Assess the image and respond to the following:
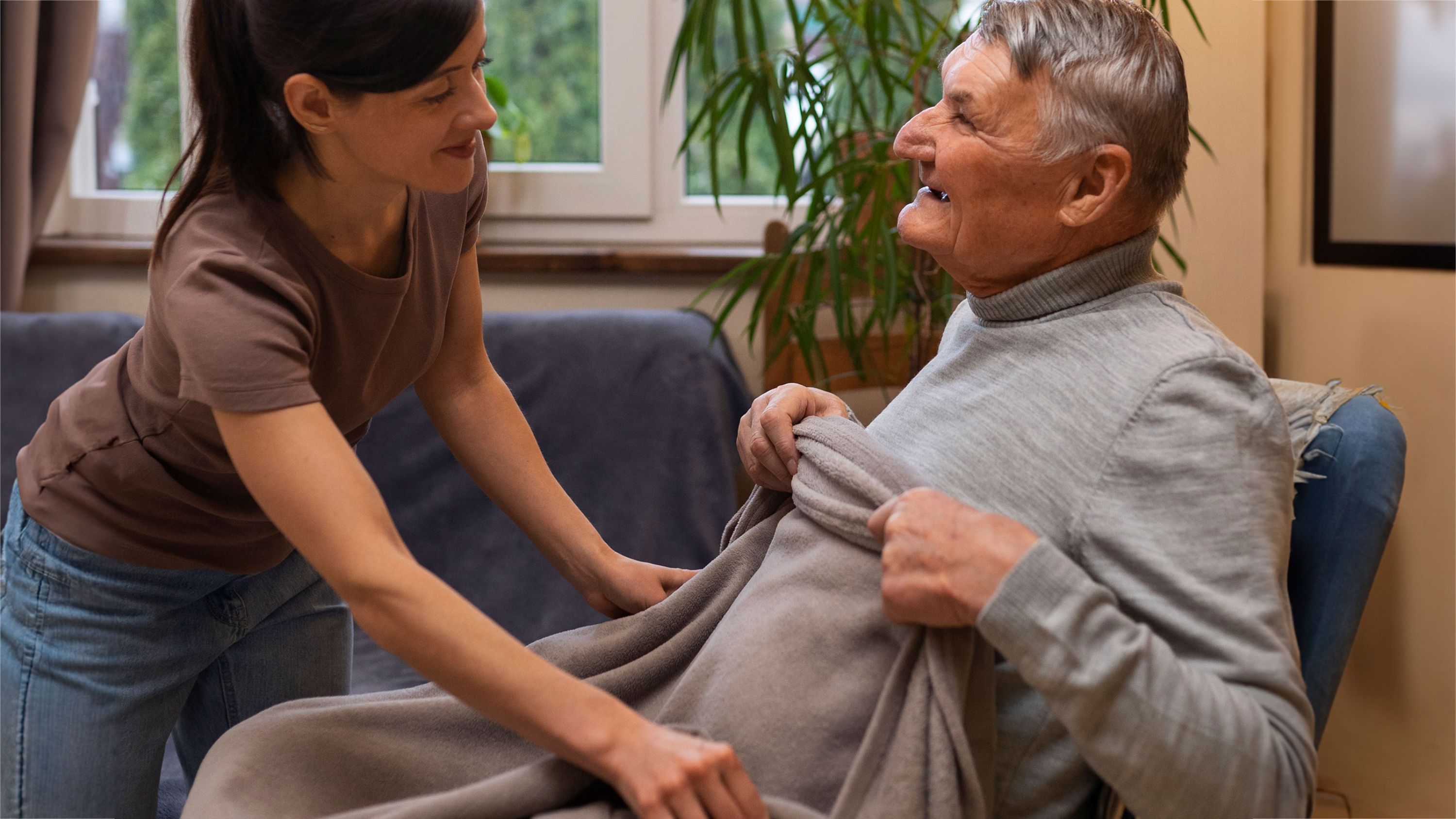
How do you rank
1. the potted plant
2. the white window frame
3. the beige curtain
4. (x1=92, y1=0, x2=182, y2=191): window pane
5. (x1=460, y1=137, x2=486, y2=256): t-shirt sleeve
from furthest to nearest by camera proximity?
(x1=92, y1=0, x2=182, y2=191): window pane → the white window frame → the beige curtain → the potted plant → (x1=460, y1=137, x2=486, y2=256): t-shirt sleeve

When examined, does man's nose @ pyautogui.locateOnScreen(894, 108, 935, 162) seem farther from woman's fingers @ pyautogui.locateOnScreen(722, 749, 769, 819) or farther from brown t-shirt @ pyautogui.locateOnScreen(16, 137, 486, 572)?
woman's fingers @ pyautogui.locateOnScreen(722, 749, 769, 819)

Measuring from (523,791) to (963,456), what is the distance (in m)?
0.47

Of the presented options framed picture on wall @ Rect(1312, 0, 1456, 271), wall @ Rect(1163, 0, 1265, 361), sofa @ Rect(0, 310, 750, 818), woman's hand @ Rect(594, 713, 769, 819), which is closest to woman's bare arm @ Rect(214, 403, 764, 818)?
woman's hand @ Rect(594, 713, 769, 819)

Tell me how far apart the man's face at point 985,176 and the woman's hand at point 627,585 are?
46 cm

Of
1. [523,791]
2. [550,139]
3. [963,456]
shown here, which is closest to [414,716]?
[523,791]

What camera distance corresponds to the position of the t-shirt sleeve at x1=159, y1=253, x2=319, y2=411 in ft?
2.88

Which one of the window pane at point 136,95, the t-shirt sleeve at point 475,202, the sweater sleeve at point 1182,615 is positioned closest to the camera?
the sweater sleeve at point 1182,615

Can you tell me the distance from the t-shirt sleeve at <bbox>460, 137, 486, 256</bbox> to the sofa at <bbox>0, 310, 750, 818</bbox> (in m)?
1.10

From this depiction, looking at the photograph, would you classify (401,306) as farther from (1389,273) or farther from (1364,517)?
(1389,273)

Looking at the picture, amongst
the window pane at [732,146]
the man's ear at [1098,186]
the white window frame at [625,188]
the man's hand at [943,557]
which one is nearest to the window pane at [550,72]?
the white window frame at [625,188]

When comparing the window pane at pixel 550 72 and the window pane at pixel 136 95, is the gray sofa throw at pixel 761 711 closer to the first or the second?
the window pane at pixel 550 72

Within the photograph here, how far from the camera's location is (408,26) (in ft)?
3.02

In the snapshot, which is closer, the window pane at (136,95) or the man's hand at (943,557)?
the man's hand at (943,557)

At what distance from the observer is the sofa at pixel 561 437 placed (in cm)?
233
